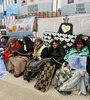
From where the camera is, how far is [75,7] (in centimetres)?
300

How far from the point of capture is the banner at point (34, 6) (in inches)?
142

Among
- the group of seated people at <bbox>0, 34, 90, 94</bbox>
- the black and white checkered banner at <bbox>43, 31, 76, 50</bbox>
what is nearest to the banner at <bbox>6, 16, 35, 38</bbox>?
the group of seated people at <bbox>0, 34, 90, 94</bbox>

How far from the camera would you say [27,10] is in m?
4.09

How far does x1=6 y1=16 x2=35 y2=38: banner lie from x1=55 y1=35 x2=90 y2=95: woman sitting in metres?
1.95

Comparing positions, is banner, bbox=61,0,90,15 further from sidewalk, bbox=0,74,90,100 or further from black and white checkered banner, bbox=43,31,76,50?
sidewalk, bbox=0,74,90,100

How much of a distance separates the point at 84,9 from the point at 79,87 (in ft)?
6.45

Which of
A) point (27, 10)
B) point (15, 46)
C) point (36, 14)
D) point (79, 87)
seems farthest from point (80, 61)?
point (27, 10)

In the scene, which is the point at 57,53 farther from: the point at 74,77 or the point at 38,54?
the point at 74,77

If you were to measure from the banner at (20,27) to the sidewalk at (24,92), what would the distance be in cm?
183

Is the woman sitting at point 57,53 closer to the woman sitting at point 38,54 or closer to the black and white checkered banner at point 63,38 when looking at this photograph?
the woman sitting at point 38,54

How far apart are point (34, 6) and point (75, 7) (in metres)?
1.52

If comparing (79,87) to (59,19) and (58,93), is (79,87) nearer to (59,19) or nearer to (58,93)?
(58,93)

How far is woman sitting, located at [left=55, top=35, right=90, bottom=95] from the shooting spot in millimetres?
1976

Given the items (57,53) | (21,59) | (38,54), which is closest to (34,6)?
(38,54)
